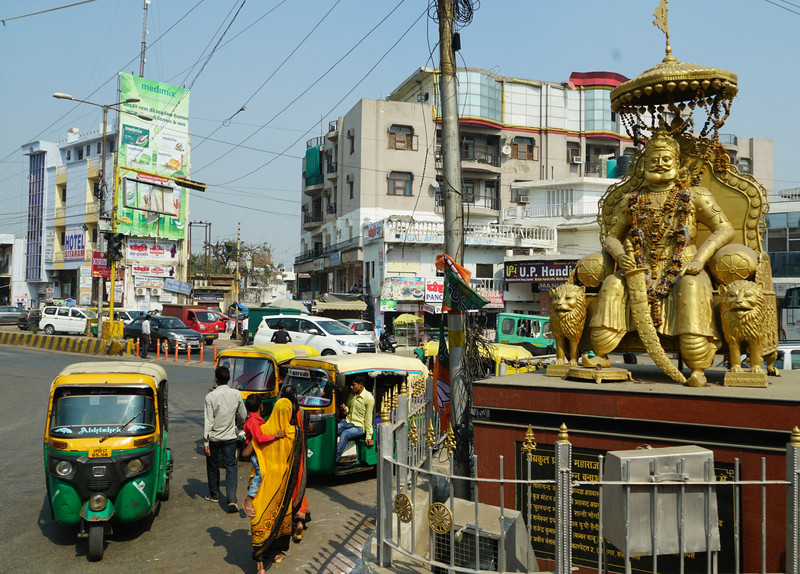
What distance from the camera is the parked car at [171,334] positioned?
1118 inches

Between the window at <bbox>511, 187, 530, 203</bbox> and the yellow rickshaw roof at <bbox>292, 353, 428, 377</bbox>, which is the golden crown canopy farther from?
the window at <bbox>511, 187, 530, 203</bbox>

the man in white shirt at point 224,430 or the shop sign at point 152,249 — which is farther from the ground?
the shop sign at point 152,249

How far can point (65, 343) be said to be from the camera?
29.9 metres

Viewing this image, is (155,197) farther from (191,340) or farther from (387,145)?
(191,340)

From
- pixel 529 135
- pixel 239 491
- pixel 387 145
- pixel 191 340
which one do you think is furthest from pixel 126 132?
pixel 239 491

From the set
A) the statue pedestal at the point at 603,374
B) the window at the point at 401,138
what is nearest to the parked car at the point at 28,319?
the window at the point at 401,138

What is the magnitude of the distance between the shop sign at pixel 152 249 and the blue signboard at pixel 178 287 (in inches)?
119

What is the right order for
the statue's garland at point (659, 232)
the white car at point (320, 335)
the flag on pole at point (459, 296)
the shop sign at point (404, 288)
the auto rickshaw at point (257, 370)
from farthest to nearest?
the shop sign at point (404, 288)
the white car at point (320, 335)
the auto rickshaw at point (257, 370)
the flag on pole at point (459, 296)
the statue's garland at point (659, 232)

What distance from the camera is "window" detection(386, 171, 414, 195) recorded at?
4612cm

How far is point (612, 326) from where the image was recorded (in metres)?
6.27

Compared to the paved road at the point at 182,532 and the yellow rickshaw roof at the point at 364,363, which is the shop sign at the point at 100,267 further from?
the yellow rickshaw roof at the point at 364,363

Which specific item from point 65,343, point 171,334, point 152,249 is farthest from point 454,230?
point 152,249

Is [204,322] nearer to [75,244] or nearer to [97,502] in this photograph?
[75,244]

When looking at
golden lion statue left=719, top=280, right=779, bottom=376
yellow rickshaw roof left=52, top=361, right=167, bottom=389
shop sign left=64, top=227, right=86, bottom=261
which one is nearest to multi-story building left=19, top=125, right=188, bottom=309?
shop sign left=64, top=227, right=86, bottom=261
